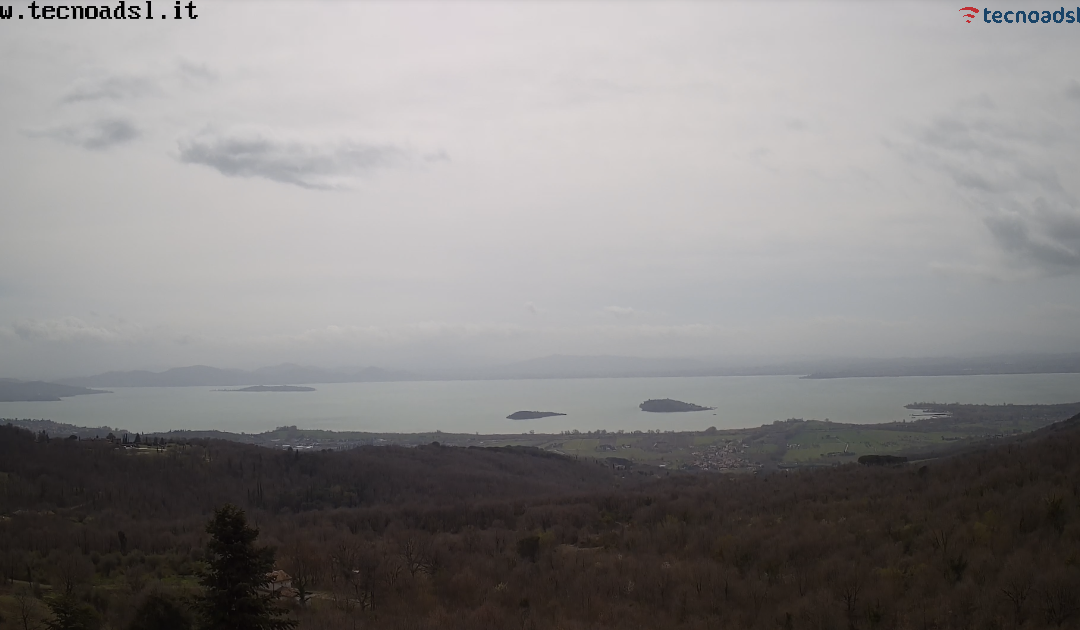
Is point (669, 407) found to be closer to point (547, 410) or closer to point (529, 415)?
point (547, 410)

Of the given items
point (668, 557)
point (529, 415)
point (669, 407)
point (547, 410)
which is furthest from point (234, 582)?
point (547, 410)

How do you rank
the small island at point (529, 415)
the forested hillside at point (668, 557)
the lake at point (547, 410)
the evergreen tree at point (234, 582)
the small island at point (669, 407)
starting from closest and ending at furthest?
1. the evergreen tree at point (234, 582)
2. the forested hillside at point (668, 557)
3. the lake at point (547, 410)
4. the small island at point (529, 415)
5. the small island at point (669, 407)

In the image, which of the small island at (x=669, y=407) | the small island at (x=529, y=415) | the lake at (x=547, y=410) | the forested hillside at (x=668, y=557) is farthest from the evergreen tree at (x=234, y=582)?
the small island at (x=669, y=407)

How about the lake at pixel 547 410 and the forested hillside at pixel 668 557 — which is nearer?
the forested hillside at pixel 668 557

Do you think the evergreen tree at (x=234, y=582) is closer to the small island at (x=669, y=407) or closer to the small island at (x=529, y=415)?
the small island at (x=529, y=415)

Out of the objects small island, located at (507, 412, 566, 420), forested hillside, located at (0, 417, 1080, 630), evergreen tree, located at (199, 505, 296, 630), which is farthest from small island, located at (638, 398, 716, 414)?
evergreen tree, located at (199, 505, 296, 630)

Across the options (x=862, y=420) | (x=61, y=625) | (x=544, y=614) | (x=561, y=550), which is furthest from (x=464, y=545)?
(x=862, y=420)

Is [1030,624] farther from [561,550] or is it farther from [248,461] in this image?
[248,461]
